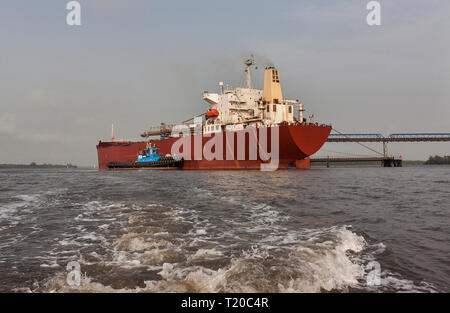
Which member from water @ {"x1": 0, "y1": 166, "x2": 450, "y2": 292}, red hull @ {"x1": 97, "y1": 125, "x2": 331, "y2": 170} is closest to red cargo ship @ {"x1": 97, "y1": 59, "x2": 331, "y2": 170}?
red hull @ {"x1": 97, "y1": 125, "x2": 331, "y2": 170}

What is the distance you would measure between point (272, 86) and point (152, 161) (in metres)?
21.7

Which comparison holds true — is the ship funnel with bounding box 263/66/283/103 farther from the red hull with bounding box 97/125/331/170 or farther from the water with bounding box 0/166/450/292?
the water with bounding box 0/166/450/292

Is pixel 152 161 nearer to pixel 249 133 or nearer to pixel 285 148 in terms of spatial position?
pixel 249 133

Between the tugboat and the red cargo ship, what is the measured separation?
1.57m

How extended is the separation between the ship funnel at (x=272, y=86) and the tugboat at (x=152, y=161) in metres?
15.4

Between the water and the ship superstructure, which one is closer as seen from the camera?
the water

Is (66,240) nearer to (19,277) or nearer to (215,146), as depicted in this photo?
(19,277)

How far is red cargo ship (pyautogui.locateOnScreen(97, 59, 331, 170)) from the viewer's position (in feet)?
102

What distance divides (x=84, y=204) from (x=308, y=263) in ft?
30.9

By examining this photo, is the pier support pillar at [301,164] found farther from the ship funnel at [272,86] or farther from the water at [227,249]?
the water at [227,249]

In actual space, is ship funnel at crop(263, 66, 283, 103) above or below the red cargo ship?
above
